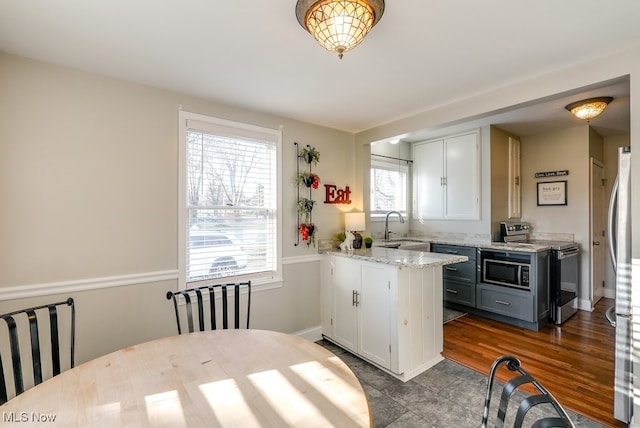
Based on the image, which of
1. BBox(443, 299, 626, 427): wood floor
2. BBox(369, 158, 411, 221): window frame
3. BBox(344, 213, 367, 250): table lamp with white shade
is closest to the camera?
BBox(443, 299, 626, 427): wood floor

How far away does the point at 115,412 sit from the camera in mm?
1032

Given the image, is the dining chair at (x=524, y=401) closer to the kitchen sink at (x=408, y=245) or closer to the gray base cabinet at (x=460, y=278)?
the kitchen sink at (x=408, y=245)

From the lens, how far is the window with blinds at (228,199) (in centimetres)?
260

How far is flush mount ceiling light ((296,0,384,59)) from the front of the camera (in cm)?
135

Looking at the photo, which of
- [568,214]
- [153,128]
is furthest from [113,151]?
[568,214]

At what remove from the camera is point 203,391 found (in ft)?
3.77

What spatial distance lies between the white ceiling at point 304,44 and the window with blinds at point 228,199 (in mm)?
386

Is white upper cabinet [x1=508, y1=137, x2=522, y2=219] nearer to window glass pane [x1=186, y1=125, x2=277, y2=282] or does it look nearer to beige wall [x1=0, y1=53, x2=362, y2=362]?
window glass pane [x1=186, y1=125, x2=277, y2=282]

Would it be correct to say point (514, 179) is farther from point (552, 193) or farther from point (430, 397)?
point (430, 397)

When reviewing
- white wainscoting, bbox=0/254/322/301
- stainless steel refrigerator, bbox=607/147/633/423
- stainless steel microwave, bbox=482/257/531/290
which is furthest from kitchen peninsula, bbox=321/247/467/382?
white wainscoting, bbox=0/254/322/301

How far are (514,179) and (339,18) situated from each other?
14.2 feet

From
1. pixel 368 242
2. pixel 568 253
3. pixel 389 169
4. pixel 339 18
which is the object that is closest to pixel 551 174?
pixel 568 253

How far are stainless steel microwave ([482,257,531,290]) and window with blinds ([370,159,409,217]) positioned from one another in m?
1.59

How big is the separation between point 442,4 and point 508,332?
11.5 ft
